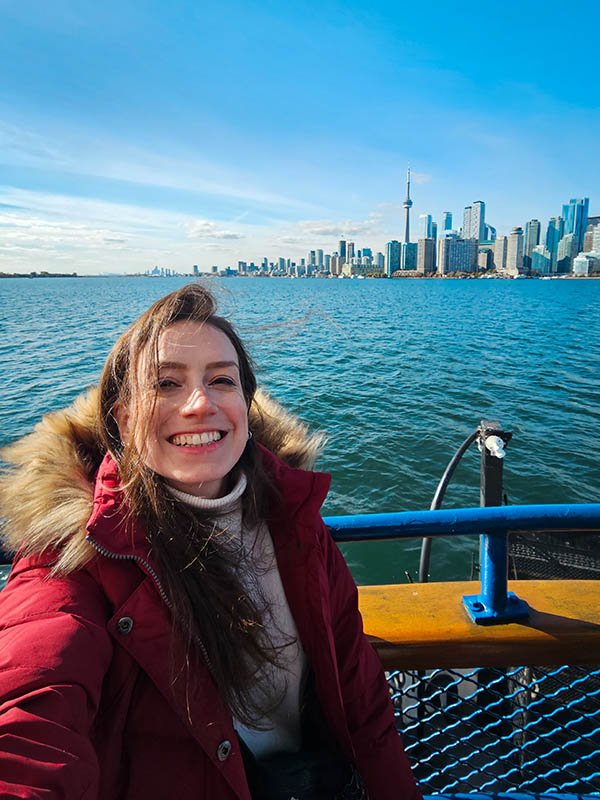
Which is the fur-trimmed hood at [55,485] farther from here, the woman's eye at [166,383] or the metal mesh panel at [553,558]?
the metal mesh panel at [553,558]

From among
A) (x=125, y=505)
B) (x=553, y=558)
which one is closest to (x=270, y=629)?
(x=125, y=505)

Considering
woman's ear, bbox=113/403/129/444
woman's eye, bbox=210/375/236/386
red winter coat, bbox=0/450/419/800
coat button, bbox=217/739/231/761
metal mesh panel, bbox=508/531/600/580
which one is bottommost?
metal mesh panel, bbox=508/531/600/580

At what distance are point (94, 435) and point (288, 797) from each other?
1.36 metres

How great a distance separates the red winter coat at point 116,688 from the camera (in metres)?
1.09

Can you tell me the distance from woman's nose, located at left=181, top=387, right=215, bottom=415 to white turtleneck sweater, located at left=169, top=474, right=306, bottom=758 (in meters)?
0.28

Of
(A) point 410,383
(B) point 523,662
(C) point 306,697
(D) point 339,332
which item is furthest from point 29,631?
(D) point 339,332

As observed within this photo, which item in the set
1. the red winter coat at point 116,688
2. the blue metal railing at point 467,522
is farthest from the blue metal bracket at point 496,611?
the red winter coat at point 116,688

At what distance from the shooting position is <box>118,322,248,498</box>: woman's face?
167cm

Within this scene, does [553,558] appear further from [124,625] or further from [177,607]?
[124,625]

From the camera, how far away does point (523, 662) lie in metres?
1.97

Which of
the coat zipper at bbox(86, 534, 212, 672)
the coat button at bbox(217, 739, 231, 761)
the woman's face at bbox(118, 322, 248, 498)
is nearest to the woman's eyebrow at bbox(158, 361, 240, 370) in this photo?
the woman's face at bbox(118, 322, 248, 498)

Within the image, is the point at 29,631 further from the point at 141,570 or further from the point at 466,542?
the point at 466,542

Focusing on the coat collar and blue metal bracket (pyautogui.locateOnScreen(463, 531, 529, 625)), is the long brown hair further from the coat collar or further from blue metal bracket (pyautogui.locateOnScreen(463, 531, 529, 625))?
blue metal bracket (pyautogui.locateOnScreen(463, 531, 529, 625))

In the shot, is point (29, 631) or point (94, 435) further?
point (94, 435)
